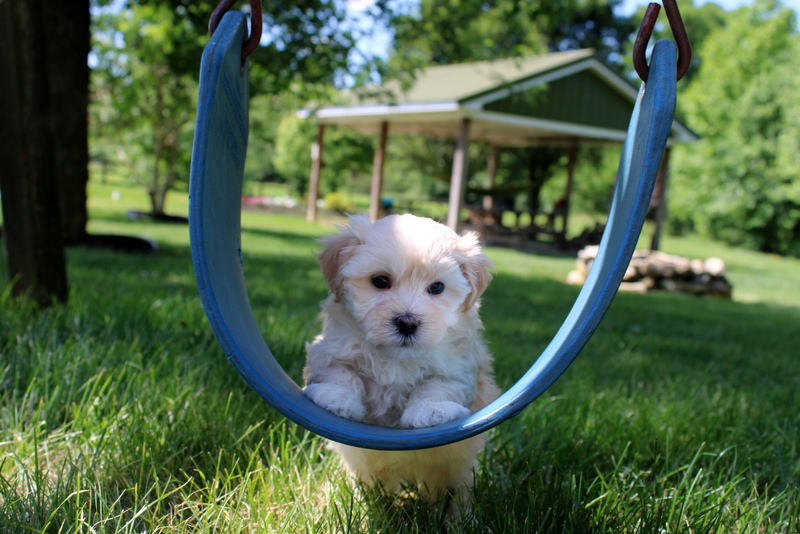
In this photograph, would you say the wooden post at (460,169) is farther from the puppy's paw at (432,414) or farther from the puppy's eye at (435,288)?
the puppy's paw at (432,414)

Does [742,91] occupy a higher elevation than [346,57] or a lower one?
higher

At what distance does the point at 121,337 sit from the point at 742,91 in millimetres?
33683

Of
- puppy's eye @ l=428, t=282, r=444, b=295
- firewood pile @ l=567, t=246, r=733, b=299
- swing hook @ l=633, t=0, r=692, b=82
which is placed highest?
swing hook @ l=633, t=0, r=692, b=82

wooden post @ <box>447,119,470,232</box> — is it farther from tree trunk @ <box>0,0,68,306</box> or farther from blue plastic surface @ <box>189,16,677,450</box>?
blue plastic surface @ <box>189,16,677,450</box>

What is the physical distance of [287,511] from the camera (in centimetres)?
199

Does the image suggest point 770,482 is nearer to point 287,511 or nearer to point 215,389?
point 287,511

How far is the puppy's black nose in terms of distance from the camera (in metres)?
1.66

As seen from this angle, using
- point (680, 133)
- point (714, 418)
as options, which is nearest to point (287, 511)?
point (714, 418)

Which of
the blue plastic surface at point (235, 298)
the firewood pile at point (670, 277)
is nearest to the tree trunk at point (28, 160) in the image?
the blue plastic surface at point (235, 298)

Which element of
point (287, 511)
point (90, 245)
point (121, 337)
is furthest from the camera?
point (90, 245)

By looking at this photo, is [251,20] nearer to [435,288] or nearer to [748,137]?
[435,288]

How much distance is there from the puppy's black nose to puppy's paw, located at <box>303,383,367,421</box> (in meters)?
0.25

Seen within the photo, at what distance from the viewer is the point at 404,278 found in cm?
175

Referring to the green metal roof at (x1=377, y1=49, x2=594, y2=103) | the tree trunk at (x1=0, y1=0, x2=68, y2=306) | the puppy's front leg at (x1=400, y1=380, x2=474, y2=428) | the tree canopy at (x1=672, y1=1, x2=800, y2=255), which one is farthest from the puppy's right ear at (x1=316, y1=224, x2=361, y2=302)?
the tree canopy at (x1=672, y1=1, x2=800, y2=255)
